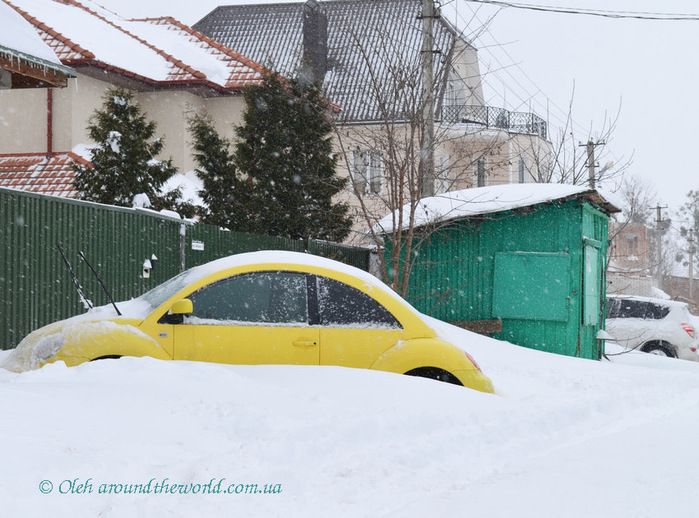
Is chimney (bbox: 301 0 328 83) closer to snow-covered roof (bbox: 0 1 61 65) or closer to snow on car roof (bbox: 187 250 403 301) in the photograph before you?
snow-covered roof (bbox: 0 1 61 65)

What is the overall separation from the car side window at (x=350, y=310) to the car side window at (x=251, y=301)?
0.57ft

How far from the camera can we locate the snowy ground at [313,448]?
15.6 feet

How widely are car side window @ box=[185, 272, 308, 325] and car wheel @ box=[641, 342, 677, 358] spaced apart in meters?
15.1

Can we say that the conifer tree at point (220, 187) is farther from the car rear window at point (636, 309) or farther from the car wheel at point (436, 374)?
the car wheel at point (436, 374)

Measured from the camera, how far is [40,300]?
10.2 metres

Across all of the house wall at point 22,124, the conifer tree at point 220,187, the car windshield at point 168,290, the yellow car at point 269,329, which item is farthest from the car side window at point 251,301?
the house wall at point 22,124

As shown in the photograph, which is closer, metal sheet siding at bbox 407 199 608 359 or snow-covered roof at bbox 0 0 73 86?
snow-covered roof at bbox 0 0 73 86

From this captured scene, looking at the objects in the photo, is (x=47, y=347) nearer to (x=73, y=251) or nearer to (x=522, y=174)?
(x=73, y=251)

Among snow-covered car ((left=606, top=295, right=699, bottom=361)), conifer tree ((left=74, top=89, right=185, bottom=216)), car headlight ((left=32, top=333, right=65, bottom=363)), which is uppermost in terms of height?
conifer tree ((left=74, top=89, right=185, bottom=216))

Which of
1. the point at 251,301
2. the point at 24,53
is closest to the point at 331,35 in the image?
the point at 24,53

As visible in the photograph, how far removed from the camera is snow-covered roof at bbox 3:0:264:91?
2506 centimetres

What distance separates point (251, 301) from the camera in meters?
8.03

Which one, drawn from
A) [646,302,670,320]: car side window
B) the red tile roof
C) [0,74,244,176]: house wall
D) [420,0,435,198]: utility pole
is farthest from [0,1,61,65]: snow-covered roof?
[646,302,670,320]: car side window

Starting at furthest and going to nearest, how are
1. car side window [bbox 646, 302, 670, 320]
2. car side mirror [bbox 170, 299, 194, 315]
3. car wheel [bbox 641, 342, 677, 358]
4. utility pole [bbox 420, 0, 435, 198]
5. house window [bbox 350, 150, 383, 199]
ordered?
car side window [bbox 646, 302, 670, 320] → car wheel [bbox 641, 342, 677, 358] → utility pole [bbox 420, 0, 435, 198] → house window [bbox 350, 150, 383, 199] → car side mirror [bbox 170, 299, 194, 315]
